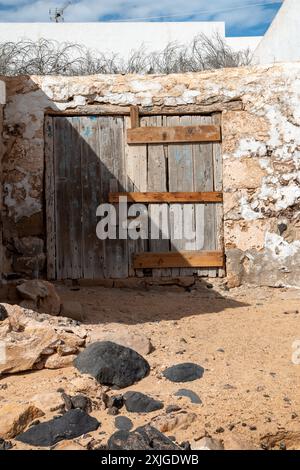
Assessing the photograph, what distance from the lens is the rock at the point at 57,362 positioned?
341 cm

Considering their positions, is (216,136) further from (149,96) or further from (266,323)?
(266,323)

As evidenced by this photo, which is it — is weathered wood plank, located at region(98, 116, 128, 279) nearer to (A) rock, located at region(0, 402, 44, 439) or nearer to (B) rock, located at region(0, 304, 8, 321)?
(B) rock, located at region(0, 304, 8, 321)

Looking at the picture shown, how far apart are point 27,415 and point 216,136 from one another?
3939mm

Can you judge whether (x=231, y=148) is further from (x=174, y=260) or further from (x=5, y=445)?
(x=5, y=445)

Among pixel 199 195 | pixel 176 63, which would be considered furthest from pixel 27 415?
pixel 176 63

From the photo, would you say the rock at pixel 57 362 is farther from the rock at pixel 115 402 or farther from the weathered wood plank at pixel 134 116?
the weathered wood plank at pixel 134 116

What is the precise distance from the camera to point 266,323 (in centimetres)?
451

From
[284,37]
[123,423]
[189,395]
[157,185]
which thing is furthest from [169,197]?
[123,423]

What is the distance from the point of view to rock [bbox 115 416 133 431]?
2662 mm

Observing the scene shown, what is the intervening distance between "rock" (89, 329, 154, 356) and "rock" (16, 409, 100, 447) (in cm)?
98

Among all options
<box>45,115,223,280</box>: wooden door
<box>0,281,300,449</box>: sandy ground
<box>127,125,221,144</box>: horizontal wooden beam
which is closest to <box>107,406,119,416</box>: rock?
<box>0,281,300,449</box>: sandy ground

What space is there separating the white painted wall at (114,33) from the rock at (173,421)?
11130 millimetres

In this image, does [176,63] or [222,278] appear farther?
[176,63]

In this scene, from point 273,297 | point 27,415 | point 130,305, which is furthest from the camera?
point 273,297
